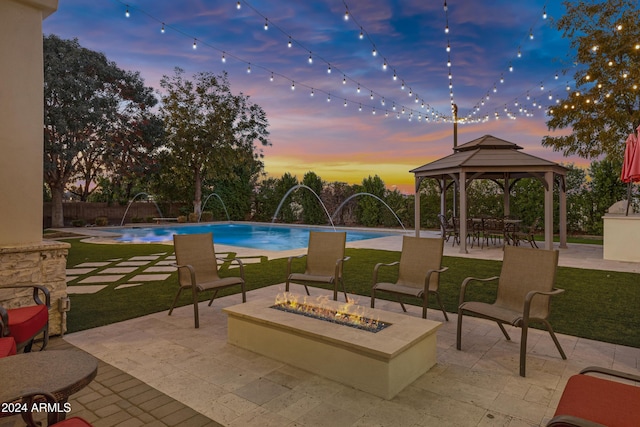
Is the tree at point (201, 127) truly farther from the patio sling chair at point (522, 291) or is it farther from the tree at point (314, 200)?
the patio sling chair at point (522, 291)

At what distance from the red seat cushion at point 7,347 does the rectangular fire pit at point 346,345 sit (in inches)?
62.6

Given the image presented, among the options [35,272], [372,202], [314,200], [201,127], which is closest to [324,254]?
[35,272]

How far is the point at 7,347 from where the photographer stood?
2.34 m

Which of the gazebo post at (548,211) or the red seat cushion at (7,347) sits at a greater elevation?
the gazebo post at (548,211)

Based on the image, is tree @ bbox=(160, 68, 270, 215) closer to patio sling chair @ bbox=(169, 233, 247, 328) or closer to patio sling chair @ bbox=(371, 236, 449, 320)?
patio sling chair @ bbox=(169, 233, 247, 328)

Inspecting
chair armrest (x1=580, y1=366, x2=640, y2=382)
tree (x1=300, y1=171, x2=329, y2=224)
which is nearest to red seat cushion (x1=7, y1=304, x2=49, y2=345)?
chair armrest (x1=580, y1=366, x2=640, y2=382)

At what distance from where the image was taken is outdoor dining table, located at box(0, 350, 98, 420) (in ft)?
5.16

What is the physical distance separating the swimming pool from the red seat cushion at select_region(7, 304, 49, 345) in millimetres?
8448

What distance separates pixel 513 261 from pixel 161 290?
4636 mm

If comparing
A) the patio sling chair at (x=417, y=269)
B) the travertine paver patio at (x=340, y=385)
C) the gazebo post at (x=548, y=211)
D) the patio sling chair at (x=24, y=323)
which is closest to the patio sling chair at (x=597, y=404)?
the travertine paver patio at (x=340, y=385)

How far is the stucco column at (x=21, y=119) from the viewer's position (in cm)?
374

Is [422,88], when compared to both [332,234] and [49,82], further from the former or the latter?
[49,82]

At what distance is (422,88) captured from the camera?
49.3 feet

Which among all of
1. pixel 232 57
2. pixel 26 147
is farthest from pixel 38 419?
pixel 232 57
